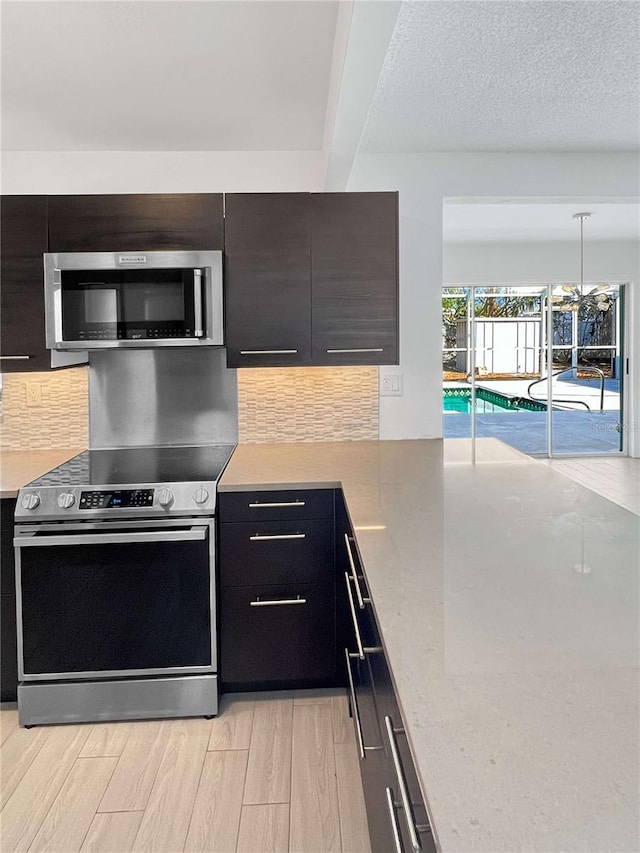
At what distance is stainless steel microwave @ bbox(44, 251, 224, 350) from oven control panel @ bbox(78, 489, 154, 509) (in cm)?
65

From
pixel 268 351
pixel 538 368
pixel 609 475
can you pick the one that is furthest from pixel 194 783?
pixel 538 368

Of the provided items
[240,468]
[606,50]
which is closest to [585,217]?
[606,50]

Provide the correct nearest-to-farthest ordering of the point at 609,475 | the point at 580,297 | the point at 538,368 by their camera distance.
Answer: the point at 609,475 < the point at 580,297 < the point at 538,368

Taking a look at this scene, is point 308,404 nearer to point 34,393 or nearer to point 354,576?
point 34,393

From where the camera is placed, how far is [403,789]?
103 centimetres

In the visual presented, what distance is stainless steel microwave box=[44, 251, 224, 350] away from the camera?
2.88 metres

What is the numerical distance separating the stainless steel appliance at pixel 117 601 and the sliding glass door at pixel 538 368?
6352mm

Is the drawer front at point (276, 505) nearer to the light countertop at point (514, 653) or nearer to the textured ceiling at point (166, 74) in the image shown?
the light countertop at point (514, 653)

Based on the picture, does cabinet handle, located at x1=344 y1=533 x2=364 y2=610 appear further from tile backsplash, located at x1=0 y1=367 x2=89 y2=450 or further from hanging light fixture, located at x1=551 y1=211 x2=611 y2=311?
hanging light fixture, located at x1=551 y1=211 x2=611 y2=311

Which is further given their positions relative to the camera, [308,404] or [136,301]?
[308,404]

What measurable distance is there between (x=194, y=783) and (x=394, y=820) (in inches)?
49.7

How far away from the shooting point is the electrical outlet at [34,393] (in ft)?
10.8

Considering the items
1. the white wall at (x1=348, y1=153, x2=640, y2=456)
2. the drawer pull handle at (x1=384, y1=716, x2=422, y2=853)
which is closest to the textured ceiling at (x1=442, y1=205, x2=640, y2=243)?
the white wall at (x1=348, y1=153, x2=640, y2=456)

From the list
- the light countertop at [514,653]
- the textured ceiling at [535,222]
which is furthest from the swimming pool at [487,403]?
the light countertop at [514,653]
